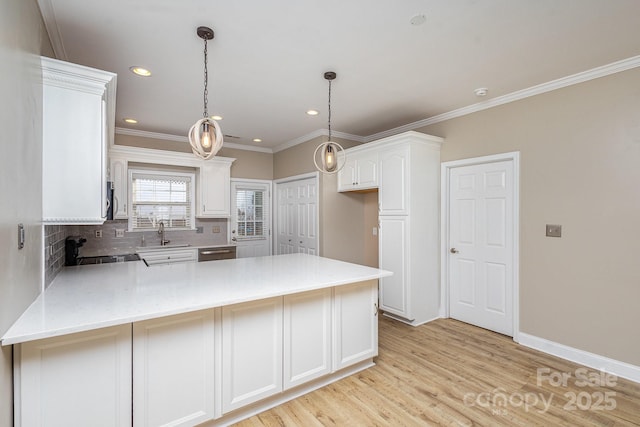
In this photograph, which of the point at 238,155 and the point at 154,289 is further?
the point at 238,155

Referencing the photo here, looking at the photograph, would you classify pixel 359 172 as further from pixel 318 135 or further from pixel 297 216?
pixel 297 216

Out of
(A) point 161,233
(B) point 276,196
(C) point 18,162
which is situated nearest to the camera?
(C) point 18,162

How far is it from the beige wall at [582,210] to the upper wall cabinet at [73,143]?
3642 millimetres

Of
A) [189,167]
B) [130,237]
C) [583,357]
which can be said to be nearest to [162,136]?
[189,167]

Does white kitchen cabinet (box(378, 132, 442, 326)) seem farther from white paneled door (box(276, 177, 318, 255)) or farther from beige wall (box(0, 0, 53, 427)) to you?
beige wall (box(0, 0, 53, 427))

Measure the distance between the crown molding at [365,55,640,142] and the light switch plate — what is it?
131 cm

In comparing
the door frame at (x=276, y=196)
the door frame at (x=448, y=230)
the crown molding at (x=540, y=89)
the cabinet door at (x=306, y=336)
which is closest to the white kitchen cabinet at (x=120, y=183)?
the door frame at (x=276, y=196)

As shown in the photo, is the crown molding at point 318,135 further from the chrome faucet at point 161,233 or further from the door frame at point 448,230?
the chrome faucet at point 161,233

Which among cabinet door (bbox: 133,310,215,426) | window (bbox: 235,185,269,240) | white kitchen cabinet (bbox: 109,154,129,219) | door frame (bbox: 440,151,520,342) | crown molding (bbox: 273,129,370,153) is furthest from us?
window (bbox: 235,185,269,240)

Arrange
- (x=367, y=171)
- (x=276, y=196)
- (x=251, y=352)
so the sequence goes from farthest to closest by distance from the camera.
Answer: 1. (x=276, y=196)
2. (x=367, y=171)
3. (x=251, y=352)

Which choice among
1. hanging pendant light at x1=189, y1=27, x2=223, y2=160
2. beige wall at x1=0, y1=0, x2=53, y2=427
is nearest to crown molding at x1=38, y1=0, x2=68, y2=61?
beige wall at x1=0, y1=0, x2=53, y2=427

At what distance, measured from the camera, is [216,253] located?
487 centimetres

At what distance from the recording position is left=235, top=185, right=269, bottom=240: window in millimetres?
5566

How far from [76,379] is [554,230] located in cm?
375
